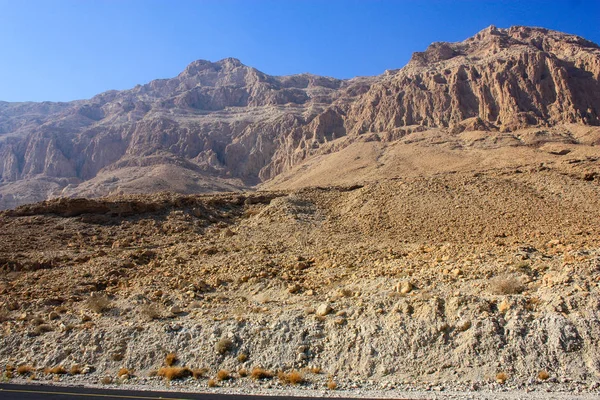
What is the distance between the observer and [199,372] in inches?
404

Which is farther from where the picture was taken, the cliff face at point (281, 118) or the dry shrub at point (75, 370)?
the cliff face at point (281, 118)

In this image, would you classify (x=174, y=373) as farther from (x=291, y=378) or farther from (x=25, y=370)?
(x=25, y=370)

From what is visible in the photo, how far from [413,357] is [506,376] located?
1.84 metres

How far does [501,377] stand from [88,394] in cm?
856

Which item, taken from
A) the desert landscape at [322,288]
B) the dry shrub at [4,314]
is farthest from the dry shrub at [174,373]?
the dry shrub at [4,314]

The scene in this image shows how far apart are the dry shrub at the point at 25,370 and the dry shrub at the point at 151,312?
2970 mm

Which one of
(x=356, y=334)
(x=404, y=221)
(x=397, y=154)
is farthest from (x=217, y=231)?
(x=397, y=154)

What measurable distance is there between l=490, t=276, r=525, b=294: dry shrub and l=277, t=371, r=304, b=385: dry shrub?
517 centimetres

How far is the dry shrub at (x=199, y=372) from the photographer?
10219 millimetres

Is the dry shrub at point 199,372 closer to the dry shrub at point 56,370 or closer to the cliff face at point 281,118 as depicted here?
the dry shrub at point 56,370

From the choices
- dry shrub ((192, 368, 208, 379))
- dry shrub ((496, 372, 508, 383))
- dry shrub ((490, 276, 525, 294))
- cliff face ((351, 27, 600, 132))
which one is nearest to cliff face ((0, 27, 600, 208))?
cliff face ((351, 27, 600, 132))

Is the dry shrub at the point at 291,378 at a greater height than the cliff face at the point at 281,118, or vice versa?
the cliff face at the point at 281,118

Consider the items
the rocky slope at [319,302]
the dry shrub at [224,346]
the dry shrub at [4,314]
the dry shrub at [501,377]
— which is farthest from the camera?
the dry shrub at [4,314]

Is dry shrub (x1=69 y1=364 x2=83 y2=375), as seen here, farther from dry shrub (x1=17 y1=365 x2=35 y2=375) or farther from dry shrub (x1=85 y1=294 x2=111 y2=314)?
dry shrub (x1=85 y1=294 x2=111 y2=314)
